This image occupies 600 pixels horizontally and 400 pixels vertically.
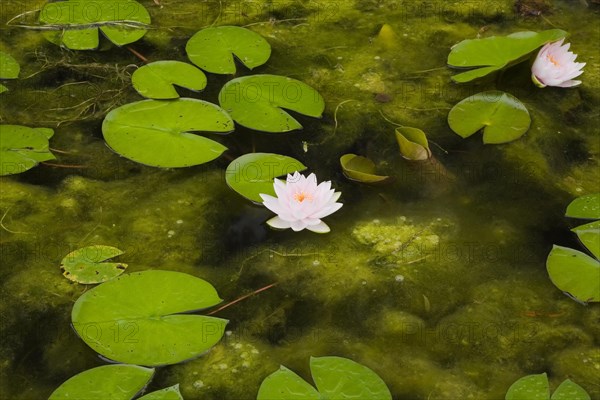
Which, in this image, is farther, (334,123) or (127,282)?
(334,123)

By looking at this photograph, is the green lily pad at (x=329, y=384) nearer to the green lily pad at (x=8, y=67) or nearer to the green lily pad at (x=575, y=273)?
the green lily pad at (x=575, y=273)

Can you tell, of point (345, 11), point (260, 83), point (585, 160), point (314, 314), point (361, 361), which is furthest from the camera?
point (345, 11)

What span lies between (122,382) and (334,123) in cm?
113

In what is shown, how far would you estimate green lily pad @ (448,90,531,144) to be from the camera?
2.25 m

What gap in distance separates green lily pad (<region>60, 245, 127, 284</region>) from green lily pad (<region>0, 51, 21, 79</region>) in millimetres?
909

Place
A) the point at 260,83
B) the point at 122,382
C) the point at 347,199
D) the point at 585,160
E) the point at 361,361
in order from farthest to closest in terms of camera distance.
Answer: the point at 260,83 < the point at 585,160 < the point at 347,199 < the point at 361,361 < the point at 122,382

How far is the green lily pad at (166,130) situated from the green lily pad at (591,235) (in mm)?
1059

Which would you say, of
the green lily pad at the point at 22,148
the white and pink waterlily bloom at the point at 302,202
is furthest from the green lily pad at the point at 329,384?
the green lily pad at the point at 22,148

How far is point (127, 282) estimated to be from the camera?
175cm

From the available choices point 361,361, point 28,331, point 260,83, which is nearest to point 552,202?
point 361,361

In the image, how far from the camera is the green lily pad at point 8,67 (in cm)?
242

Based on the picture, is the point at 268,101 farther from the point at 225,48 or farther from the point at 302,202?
the point at 302,202

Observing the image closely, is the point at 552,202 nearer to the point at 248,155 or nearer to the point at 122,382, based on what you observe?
the point at 248,155

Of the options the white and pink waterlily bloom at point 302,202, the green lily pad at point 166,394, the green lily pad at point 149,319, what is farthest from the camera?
the white and pink waterlily bloom at point 302,202
